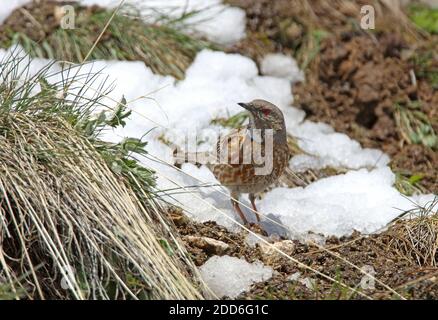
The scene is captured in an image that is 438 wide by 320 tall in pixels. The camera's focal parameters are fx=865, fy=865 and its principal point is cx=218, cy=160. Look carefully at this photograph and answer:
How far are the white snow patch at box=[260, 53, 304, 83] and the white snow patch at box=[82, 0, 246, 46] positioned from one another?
347mm

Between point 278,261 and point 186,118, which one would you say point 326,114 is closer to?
point 186,118

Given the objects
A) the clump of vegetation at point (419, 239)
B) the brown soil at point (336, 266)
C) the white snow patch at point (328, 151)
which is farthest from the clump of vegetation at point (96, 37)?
the clump of vegetation at point (419, 239)

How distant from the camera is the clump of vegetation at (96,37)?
7156mm

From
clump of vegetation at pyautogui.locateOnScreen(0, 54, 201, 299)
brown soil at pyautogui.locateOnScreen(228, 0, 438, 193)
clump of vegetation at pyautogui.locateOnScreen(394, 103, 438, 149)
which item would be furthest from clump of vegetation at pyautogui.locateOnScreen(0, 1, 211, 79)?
clump of vegetation at pyautogui.locateOnScreen(0, 54, 201, 299)

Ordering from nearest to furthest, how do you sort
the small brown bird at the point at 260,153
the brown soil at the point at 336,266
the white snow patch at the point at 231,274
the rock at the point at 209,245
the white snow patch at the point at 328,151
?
the brown soil at the point at 336,266
the white snow patch at the point at 231,274
the rock at the point at 209,245
the small brown bird at the point at 260,153
the white snow patch at the point at 328,151

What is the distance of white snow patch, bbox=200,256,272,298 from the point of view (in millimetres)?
4555

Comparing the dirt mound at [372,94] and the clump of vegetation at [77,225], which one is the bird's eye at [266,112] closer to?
the clump of vegetation at [77,225]

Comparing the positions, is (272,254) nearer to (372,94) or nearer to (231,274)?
(231,274)

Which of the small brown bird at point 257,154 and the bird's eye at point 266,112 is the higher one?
the bird's eye at point 266,112

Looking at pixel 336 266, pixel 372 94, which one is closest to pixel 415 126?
pixel 372 94

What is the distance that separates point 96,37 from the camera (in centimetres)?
731

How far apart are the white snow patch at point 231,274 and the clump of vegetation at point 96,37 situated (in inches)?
114

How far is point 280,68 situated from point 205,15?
861mm
